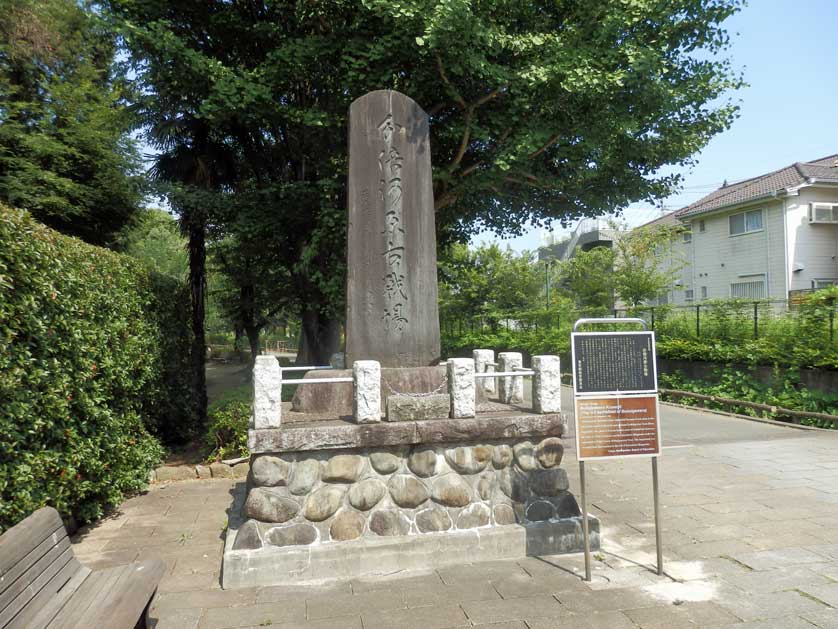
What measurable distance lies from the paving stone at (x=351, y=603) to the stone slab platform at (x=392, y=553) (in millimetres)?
292

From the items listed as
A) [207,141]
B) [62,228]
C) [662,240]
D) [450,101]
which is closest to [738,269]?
[662,240]

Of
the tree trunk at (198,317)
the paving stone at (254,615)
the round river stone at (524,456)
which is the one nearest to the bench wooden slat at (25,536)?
the paving stone at (254,615)

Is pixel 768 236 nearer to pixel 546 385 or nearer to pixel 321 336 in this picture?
pixel 321 336

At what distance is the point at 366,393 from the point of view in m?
4.35

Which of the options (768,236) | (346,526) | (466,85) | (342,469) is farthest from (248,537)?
(768,236)

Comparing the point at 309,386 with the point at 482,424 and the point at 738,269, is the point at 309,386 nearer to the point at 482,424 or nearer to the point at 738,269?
the point at 482,424

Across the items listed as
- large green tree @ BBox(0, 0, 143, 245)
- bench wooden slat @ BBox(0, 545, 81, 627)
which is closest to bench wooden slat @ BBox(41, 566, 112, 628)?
bench wooden slat @ BBox(0, 545, 81, 627)

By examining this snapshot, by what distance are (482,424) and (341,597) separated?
Answer: 1.62 m

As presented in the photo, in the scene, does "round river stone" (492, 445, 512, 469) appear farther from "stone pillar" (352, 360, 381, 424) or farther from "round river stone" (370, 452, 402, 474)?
"stone pillar" (352, 360, 381, 424)

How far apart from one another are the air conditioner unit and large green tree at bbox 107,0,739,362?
11206 mm

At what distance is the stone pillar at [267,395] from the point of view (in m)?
4.23

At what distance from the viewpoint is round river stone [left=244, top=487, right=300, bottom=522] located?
4.19m

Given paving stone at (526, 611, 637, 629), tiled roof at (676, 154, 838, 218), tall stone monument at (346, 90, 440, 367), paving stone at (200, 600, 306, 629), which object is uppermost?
tiled roof at (676, 154, 838, 218)

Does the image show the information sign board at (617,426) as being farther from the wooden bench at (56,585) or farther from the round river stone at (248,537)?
the wooden bench at (56,585)
